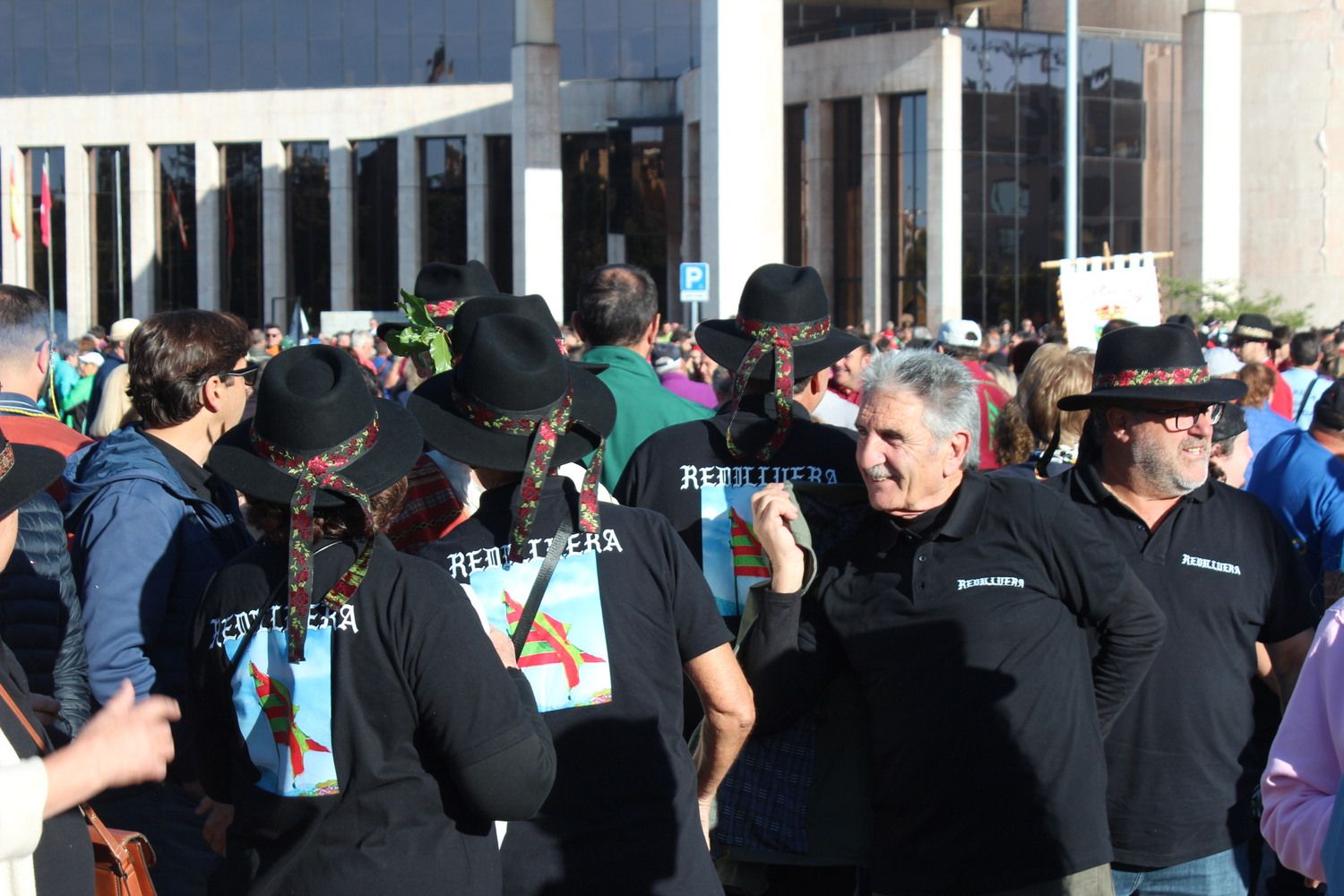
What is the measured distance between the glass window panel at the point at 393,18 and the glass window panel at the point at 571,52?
211 inches

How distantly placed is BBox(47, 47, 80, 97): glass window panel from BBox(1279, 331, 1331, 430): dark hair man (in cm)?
4723

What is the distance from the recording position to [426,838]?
2742 mm

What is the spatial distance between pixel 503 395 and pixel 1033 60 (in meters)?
37.6

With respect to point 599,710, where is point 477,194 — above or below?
above

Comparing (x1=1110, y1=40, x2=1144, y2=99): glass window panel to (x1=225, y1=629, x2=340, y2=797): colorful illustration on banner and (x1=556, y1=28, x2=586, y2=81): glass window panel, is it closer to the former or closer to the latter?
(x1=556, y1=28, x2=586, y2=81): glass window panel

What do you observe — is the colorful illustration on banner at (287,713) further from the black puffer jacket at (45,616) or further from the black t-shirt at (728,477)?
the black t-shirt at (728,477)

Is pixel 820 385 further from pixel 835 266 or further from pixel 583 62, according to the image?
pixel 583 62

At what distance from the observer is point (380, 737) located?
271 cm

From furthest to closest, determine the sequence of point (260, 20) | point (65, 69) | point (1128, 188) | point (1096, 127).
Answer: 1. point (65, 69)
2. point (260, 20)
3. point (1128, 188)
4. point (1096, 127)

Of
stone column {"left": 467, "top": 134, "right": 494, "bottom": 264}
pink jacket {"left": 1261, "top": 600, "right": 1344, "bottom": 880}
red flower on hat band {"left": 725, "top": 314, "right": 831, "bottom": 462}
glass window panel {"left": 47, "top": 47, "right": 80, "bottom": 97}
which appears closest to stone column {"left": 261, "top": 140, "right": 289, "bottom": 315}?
stone column {"left": 467, "top": 134, "right": 494, "bottom": 264}

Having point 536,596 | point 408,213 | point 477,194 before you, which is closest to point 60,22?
point 408,213

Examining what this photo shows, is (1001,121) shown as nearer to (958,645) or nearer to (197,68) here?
(197,68)

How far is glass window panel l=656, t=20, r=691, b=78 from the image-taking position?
45969 millimetres

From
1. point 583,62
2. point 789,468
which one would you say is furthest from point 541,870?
point 583,62
